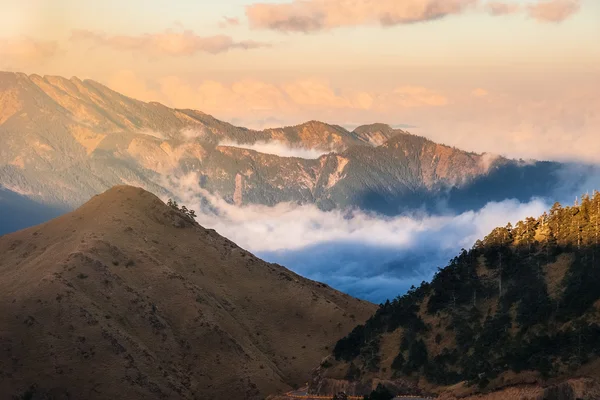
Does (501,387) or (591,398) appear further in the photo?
(501,387)

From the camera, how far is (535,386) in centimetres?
19025

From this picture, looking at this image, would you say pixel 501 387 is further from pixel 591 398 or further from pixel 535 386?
pixel 591 398

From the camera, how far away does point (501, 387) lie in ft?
645

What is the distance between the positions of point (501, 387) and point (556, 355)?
40.8 ft

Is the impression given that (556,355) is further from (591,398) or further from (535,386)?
(591,398)

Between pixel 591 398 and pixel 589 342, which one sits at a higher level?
pixel 589 342

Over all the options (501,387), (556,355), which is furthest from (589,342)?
(501,387)

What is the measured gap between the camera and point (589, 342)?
194 metres

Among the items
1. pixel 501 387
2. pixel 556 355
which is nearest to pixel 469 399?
pixel 501 387

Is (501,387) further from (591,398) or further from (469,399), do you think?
(591,398)

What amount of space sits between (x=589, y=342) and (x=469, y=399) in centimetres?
2547

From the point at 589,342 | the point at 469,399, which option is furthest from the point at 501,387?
the point at 589,342

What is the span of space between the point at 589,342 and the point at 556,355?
6.89 meters

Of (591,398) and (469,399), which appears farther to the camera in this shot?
(469,399)
